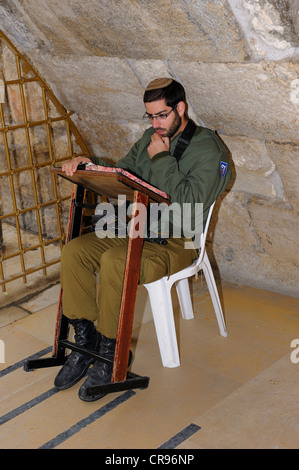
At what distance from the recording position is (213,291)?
2.91 meters

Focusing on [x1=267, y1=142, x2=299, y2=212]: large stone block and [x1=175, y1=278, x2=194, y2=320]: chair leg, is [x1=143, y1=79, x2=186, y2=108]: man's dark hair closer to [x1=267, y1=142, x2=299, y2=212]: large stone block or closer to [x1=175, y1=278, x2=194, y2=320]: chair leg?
[x1=267, y1=142, x2=299, y2=212]: large stone block

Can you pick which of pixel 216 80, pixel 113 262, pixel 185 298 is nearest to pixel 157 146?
pixel 216 80

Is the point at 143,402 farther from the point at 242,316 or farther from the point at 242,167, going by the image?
the point at 242,167

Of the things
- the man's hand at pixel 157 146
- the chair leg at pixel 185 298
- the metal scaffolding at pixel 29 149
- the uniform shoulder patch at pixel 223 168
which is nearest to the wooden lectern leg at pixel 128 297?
the man's hand at pixel 157 146

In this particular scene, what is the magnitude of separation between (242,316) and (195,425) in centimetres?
104

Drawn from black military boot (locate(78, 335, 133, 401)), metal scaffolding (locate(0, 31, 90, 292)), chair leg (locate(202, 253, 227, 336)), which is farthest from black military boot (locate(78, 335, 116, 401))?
metal scaffolding (locate(0, 31, 90, 292))

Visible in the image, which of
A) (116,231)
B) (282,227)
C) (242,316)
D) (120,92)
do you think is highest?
(120,92)

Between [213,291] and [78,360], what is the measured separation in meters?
0.81

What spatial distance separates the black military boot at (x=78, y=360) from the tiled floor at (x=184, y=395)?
0.16 feet

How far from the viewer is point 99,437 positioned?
2.23 metres

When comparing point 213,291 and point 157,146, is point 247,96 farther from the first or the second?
point 213,291

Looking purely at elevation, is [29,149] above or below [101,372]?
above

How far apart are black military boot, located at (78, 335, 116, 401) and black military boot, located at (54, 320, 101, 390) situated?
0.37ft

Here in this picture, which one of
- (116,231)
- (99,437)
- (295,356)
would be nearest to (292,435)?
(295,356)
